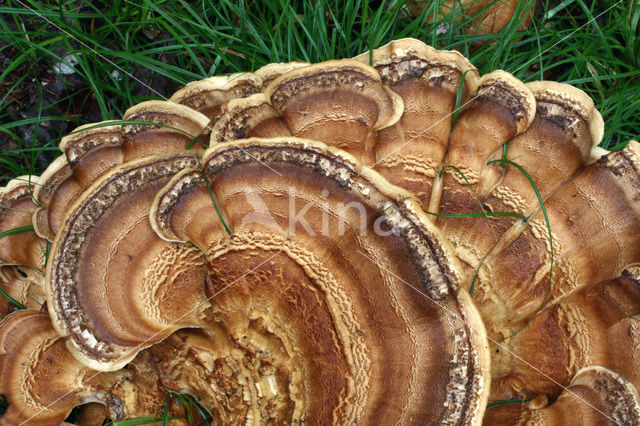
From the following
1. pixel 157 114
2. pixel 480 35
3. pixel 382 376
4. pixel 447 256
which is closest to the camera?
pixel 447 256

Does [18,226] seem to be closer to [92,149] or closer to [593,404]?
[92,149]

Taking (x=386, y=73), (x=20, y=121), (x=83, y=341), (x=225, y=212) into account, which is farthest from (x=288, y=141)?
(x=20, y=121)

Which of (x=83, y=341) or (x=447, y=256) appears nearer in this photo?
(x=447, y=256)

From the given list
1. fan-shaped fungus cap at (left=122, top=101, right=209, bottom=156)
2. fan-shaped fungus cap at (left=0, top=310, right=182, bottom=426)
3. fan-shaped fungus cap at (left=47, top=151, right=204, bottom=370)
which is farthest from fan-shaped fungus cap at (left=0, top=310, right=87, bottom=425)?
fan-shaped fungus cap at (left=122, top=101, right=209, bottom=156)

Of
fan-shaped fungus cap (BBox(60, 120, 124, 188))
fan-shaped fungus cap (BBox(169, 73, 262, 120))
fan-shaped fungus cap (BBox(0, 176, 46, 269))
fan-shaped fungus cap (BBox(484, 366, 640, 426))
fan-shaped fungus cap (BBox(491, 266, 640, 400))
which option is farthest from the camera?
fan-shaped fungus cap (BBox(0, 176, 46, 269))

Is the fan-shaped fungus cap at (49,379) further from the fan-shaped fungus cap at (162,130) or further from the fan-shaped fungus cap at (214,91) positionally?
the fan-shaped fungus cap at (214,91)

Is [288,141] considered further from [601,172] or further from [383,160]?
[601,172]

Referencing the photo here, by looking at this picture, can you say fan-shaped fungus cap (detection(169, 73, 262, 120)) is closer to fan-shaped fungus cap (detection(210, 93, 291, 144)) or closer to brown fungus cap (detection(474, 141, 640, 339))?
fan-shaped fungus cap (detection(210, 93, 291, 144))
